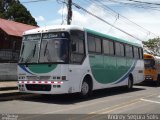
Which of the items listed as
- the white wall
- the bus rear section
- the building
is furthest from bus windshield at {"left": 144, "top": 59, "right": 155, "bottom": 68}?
the white wall

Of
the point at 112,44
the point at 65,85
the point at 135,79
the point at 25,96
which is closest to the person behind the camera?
the point at 65,85

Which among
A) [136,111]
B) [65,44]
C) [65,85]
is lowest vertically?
[136,111]

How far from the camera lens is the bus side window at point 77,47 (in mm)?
14720

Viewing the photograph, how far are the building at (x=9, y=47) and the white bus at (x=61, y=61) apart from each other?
7516mm

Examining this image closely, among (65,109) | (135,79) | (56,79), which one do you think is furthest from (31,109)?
(135,79)

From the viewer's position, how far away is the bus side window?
14720mm

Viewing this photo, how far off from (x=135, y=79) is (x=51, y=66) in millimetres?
10617

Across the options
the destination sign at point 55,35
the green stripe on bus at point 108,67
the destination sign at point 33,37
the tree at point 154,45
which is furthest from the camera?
the tree at point 154,45

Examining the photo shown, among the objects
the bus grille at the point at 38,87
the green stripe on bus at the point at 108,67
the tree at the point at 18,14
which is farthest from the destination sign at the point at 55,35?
the tree at the point at 18,14

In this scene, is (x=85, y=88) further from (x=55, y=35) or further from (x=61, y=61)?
(x=55, y=35)

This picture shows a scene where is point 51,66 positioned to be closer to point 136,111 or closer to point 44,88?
point 44,88

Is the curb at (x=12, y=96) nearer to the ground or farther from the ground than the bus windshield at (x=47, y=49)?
nearer to the ground

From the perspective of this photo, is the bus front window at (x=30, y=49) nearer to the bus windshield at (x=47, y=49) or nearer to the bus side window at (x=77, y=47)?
the bus windshield at (x=47, y=49)

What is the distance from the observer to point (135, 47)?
2384 cm
